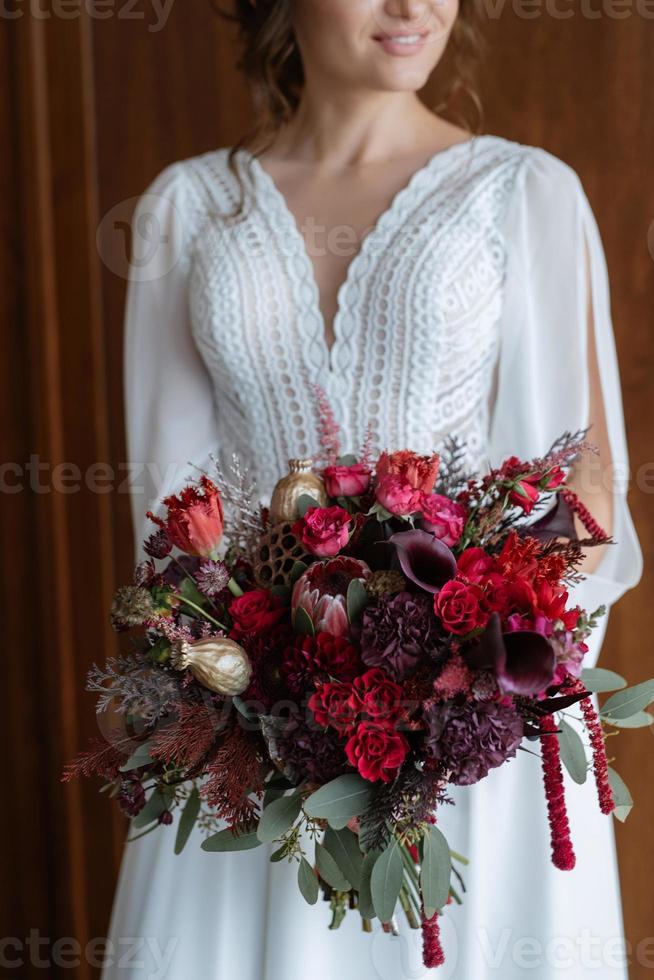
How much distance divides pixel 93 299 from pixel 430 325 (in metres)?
0.80

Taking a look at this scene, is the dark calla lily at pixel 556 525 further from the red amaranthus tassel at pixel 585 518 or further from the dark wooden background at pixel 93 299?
the dark wooden background at pixel 93 299

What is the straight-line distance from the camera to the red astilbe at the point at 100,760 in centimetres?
78

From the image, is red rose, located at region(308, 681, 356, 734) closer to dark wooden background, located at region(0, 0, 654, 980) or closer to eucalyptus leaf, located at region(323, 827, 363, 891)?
eucalyptus leaf, located at region(323, 827, 363, 891)

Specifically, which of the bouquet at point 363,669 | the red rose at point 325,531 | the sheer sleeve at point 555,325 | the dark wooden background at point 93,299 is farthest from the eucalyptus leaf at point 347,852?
the dark wooden background at point 93,299

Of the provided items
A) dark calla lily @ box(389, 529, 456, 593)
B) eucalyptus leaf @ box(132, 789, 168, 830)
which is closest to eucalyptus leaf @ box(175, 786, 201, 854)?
eucalyptus leaf @ box(132, 789, 168, 830)

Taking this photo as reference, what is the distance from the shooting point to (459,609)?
2.22ft

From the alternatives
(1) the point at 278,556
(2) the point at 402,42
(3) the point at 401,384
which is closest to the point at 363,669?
(1) the point at 278,556

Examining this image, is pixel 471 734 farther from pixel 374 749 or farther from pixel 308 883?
pixel 308 883

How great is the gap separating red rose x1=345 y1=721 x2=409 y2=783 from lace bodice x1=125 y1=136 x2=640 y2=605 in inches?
21.3

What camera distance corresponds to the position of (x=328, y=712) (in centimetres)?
69

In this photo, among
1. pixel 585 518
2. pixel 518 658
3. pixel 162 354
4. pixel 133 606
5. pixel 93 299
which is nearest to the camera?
pixel 518 658

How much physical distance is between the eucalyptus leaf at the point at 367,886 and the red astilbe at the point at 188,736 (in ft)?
0.48

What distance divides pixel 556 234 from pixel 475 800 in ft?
2.09

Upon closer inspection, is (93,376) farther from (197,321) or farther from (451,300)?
(451,300)
